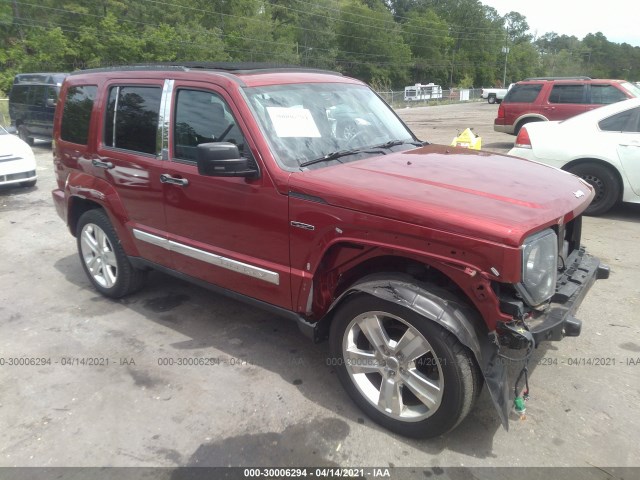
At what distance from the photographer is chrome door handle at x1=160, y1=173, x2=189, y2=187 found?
354 cm

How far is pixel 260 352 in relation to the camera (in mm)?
3758

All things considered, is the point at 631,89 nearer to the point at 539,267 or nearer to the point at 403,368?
the point at 539,267

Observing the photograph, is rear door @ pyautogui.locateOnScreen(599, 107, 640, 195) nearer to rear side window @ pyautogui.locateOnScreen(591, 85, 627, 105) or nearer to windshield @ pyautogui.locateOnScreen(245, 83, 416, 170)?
windshield @ pyautogui.locateOnScreen(245, 83, 416, 170)

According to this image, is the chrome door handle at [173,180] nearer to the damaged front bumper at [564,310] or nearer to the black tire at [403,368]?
the black tire at [403,368]

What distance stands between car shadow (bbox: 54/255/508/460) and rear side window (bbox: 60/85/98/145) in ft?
4.97

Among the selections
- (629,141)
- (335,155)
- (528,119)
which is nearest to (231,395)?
(335,155)

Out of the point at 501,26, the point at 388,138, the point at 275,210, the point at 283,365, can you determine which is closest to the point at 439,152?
the point at 388,138

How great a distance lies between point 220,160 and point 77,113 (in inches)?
96.2

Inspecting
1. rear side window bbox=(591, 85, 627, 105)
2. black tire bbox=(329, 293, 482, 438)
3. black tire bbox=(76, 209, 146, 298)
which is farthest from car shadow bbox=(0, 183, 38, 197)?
rear side window bbox=(591, 85, 627, 105)

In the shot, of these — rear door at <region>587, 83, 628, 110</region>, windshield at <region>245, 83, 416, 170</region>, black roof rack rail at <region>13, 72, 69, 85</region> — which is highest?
black roof rack rail at <region>13, 72, 69, 85</region>

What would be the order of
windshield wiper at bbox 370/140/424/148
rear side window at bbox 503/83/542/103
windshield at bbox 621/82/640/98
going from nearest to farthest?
1. windshield wiper at bbox 370/140/424/148
2. windshield at bbox 621/82/640/98
3. rear side window at bbox 503/83/542/103

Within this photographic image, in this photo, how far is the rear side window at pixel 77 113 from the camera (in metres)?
4.44

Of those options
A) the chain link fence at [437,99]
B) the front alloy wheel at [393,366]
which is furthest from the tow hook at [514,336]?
the chain link fence at [437,99]

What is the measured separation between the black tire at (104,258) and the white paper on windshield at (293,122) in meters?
2.03
